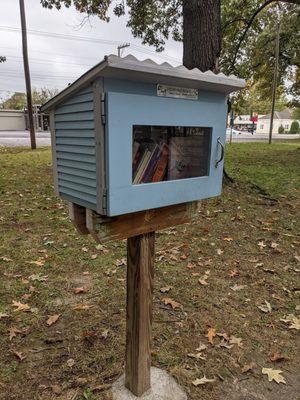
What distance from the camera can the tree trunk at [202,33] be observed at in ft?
16.6

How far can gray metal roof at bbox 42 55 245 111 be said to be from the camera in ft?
4.03

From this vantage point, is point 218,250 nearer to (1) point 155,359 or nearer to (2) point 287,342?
(2) point 287,342

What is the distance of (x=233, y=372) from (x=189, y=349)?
357mm

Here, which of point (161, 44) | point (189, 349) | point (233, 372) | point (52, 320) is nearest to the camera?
point (233, 372)

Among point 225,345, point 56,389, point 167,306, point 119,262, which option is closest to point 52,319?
point 56,389

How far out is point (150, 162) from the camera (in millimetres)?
1611

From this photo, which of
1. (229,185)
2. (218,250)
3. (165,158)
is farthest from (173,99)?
(229,185)

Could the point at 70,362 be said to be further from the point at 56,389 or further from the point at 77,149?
the point at 77,149

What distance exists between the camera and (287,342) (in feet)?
8.72

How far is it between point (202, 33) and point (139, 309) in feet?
15.5

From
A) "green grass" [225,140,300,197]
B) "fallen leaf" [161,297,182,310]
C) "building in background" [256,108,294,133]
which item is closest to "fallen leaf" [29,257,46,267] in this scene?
"fallen leaf" [161,297,182,310]

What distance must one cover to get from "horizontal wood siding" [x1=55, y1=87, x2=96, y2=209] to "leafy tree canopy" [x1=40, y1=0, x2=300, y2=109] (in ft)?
23.5

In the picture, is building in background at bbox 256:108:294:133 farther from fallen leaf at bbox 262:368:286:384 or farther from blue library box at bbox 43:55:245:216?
blue library box at bbox 43:55:245:216

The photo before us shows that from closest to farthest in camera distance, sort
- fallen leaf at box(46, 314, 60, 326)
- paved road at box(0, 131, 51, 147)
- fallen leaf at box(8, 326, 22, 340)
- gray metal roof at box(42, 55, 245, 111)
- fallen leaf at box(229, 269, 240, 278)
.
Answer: gray metal roof at box(42, 55, 245, 111), fallen leaf at box(8, 326, 22, 340), fallen leaf at box(46, 314, 60, 326), fallen leaf at box(229, 269, 240, 278), paved road at box(0, 131, 51, 147)
